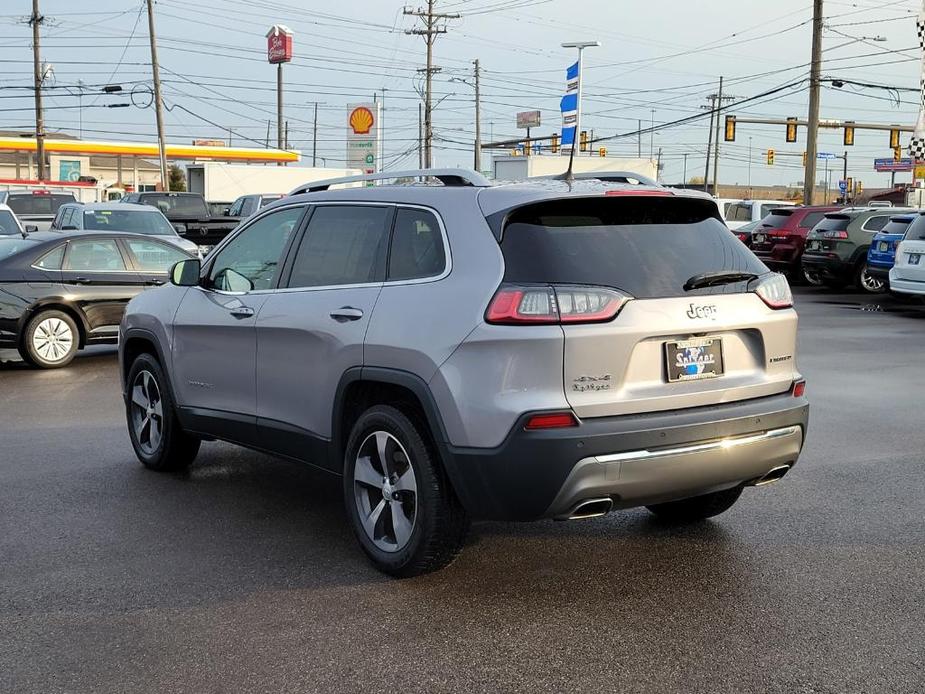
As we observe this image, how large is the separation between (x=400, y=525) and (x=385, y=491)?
6.8 inches

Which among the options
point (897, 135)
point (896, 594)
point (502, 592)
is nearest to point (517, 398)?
point (502, 592)

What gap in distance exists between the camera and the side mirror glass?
6371 millimetres

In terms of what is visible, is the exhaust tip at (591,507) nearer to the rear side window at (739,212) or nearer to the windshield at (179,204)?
the windshield at (179,204)

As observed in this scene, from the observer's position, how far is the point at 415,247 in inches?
205

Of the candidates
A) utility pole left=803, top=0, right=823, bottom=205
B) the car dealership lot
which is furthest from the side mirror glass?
utility pole left=803, top=0, right=823, bottom=205

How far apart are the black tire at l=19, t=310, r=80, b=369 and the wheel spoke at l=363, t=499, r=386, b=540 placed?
27.4 feet

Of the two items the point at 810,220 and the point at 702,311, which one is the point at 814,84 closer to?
the point at 810,220

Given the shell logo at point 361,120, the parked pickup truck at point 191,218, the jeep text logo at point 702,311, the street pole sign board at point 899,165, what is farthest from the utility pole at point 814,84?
the shell logo at point 361,120

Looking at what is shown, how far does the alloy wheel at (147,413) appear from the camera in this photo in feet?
24.1

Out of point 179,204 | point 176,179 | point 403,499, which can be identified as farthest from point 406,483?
point 176,179

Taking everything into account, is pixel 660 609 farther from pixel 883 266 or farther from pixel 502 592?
pixel 883 266

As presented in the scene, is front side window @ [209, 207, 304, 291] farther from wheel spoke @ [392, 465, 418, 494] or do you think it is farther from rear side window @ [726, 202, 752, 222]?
rear side window @ [726, 202, 752, 222]

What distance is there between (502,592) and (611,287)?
4.56 ft

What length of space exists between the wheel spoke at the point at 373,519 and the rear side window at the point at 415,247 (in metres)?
1.05
